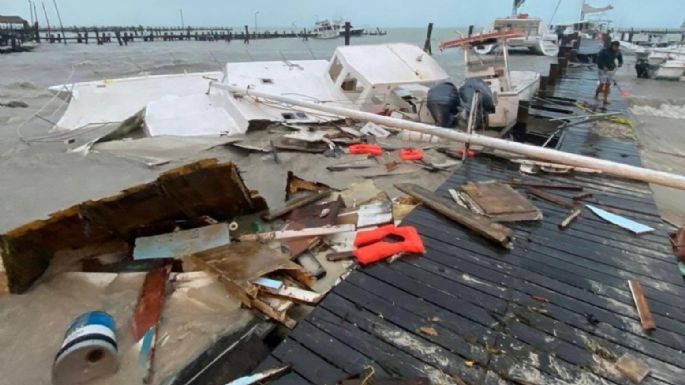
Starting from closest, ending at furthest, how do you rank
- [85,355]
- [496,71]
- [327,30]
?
Answer: [85,355] → [496,71] → [327,30]

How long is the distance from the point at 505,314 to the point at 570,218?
224 cm

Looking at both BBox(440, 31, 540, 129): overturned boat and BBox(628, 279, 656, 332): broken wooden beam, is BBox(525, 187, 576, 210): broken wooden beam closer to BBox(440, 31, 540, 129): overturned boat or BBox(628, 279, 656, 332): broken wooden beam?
BBox(628, 279, 656, 332): broken wooden beam

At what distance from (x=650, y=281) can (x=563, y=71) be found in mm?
19849

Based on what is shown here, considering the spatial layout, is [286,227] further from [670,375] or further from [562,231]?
[670,375]

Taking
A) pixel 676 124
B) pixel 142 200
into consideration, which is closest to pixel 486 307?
pixel 142 200

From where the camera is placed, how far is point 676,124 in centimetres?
1739

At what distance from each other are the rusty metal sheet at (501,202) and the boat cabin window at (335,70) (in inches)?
343

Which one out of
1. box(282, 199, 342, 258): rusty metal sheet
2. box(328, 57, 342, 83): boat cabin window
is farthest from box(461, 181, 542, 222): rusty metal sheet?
box(328, 57, 342, 83): boat cabin window

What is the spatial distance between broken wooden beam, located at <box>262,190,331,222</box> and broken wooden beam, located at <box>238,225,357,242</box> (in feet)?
2.19

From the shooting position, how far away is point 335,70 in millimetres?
13617

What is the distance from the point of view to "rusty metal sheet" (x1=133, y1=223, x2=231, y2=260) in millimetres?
5043

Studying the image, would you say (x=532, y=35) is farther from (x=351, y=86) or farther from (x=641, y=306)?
(x=641, y=306)

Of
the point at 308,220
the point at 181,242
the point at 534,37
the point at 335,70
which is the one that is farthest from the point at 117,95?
the point at 534,37

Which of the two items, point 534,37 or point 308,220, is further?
point 534,37
